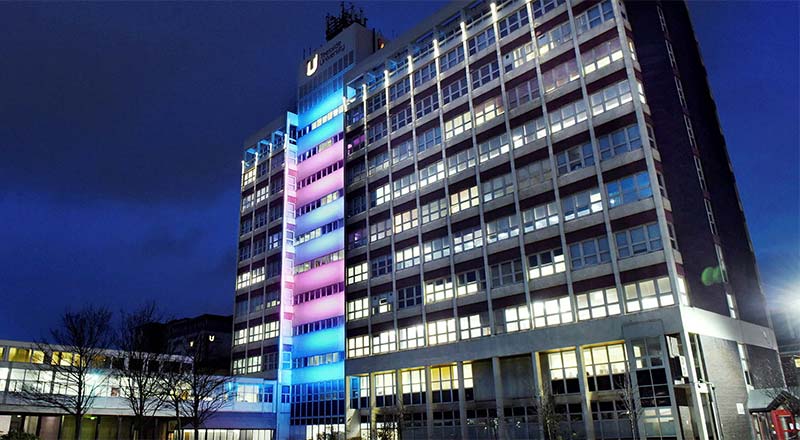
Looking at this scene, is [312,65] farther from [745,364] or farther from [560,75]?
[745,364]

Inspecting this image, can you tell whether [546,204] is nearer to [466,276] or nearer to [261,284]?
[466,276]

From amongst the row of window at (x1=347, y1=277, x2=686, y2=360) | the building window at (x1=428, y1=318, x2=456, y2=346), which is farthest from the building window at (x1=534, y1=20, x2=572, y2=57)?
the building window at (x1=428, y1=318, x2=456, y2=346)

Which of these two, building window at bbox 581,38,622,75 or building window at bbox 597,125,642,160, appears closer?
building window at bbox 597,125,642,160

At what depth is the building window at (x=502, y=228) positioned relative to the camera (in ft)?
186

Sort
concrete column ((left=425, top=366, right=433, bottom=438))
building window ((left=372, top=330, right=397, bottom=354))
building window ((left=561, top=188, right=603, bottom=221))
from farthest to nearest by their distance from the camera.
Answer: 1. building window ((left=372, top=330, right=397, bottom=354))
2. concrete column ((left=425, top=366, right=433, bottom=438))
3. building window ((left=561, top=188, right=603, bottom=221))

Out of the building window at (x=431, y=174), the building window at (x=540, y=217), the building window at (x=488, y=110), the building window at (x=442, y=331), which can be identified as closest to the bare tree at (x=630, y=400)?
the building window at (x=540, y=217)

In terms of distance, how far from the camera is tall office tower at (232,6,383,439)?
74.8 metres

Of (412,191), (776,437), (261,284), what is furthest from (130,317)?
(776,437)

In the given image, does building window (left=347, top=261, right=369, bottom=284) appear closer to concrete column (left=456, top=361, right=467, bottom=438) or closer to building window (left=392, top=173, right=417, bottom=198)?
building window (left=392, top=173, right=417, bottom=198)

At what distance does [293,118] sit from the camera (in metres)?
90.7

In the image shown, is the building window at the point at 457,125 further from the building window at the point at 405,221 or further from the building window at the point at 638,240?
the building window at the point at 638,240

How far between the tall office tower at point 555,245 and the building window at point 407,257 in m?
0.17

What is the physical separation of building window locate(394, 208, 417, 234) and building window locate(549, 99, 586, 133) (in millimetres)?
18685

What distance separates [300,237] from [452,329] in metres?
32.3
